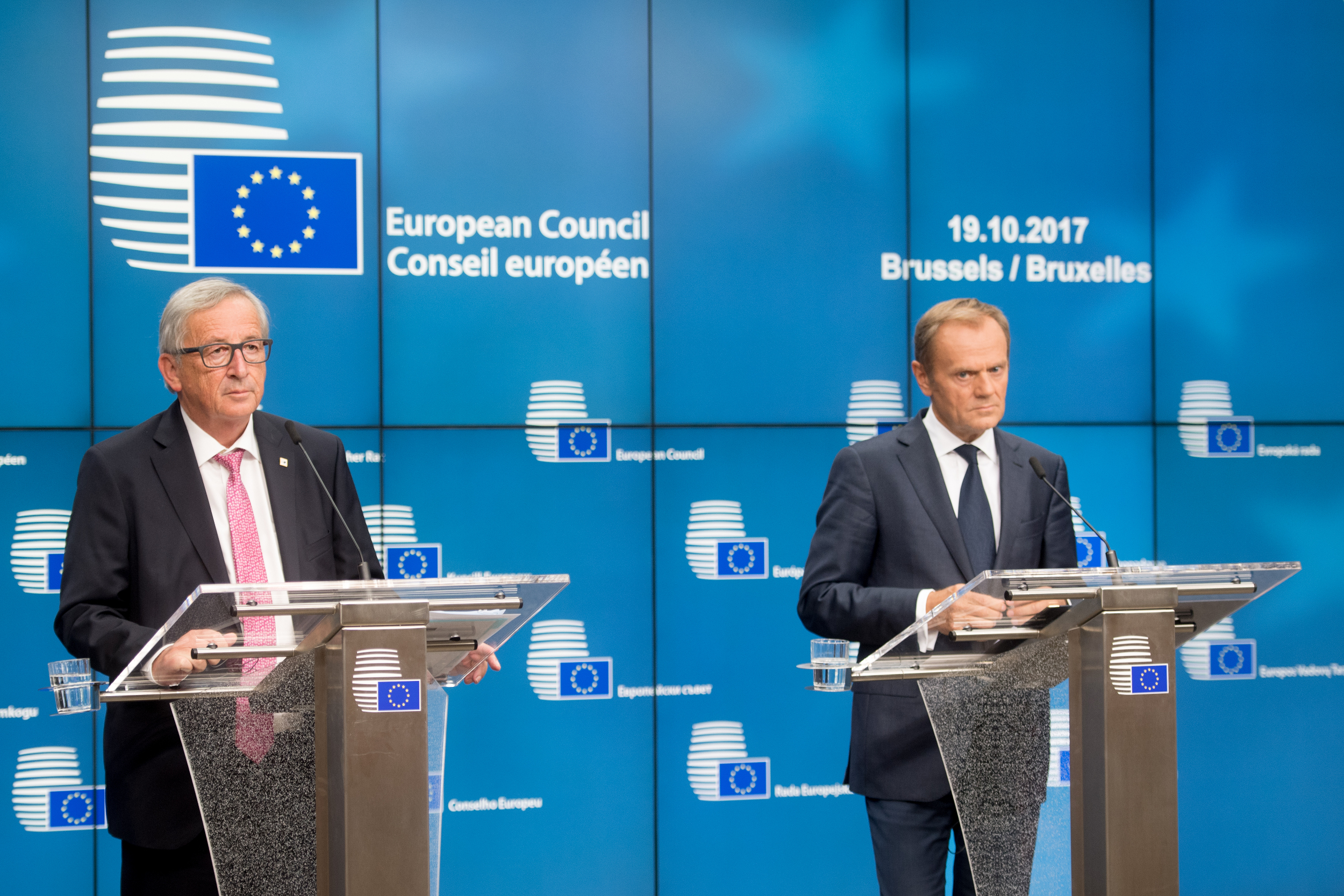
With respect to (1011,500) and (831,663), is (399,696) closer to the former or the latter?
(831,663)

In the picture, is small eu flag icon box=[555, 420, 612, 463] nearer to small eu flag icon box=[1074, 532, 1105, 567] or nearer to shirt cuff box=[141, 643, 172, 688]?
small eu flag icon box=[1074, 532, 1105, 567]

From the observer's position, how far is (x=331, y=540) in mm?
2502

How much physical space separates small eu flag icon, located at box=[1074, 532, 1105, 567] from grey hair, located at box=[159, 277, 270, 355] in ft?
11.5

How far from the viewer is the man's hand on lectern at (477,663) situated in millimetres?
Result: 1999

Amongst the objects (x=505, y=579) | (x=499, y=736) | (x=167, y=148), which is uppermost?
(x=167, y=148)

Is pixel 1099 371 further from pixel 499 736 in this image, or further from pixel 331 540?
pixel 331 540

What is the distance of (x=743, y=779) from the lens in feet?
14.4

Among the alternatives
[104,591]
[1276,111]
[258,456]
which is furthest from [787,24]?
[104,591]

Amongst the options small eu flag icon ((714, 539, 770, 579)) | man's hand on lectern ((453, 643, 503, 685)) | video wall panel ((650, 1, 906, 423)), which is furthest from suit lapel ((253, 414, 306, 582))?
small eu flag icon ((714, 539, 770, 579))

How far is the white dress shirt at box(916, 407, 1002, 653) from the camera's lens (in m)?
2.53

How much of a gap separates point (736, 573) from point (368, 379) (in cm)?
160

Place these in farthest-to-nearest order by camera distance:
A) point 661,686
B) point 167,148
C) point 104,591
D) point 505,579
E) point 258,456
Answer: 1. point 661,686
2. point 167,148
3. point 258,456
4. point 104,591
5. point 505,579

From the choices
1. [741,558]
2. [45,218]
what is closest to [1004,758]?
[741,558]

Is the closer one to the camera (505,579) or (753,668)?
(505,579)
